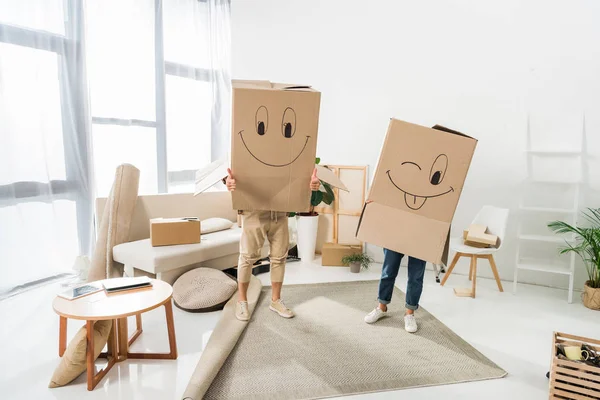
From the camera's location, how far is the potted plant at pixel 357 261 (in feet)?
11.0

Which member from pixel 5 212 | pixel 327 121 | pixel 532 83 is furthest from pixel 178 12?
pixel 532 83

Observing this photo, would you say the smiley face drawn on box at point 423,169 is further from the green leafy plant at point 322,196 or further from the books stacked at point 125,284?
the green leafy plant at point 322,196

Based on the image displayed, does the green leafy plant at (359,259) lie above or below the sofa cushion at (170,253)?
below

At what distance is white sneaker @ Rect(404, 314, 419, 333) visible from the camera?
2264 mm

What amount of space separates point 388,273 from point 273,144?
3.32ft

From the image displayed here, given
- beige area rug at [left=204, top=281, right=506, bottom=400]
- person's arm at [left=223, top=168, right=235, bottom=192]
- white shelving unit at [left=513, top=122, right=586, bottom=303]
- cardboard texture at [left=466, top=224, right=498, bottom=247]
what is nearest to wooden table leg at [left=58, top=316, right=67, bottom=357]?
beige area rug at [left=204, top=281, right=506, bottom=400]

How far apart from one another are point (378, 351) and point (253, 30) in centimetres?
331

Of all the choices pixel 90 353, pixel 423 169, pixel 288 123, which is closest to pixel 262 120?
pixel 288 123

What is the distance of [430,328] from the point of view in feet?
7.64

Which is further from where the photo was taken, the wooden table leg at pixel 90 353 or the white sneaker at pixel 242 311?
the white sneaker at pixel 242 311

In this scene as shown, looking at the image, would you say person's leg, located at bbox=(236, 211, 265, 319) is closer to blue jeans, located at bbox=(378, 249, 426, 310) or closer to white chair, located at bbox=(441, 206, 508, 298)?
blue jeans, located at bbox=(378, 249, 426, 310)

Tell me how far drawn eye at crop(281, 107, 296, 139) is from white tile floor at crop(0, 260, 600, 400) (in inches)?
47.4

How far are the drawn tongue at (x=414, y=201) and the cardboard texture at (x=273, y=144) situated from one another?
51 centimetres

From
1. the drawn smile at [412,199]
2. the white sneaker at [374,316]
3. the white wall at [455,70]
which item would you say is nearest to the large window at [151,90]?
the white wall at [455,70]
